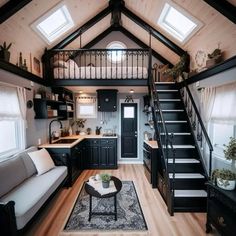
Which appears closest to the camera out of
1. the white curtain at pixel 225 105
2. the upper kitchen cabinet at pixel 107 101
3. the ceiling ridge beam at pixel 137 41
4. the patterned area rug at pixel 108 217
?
the patterned area rug at pixel 108 217

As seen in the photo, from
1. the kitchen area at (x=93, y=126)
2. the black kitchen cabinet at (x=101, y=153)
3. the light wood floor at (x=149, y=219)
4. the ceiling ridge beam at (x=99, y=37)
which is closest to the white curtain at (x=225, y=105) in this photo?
the light wood floor at (x=149, y=219)

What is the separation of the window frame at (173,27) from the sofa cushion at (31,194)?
3.98m

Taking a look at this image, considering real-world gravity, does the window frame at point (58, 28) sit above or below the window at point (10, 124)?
above

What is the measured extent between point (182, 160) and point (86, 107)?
365 cm

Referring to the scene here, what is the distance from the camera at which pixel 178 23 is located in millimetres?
3881

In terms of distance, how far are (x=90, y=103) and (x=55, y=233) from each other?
4.10 m

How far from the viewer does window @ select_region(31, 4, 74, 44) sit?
3410 millimetres

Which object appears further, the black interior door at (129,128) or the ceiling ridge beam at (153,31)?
the black interior door at (129,128)

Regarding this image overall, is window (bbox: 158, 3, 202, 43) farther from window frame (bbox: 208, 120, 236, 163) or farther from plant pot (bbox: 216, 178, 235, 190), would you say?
plant pot (bbox: 216, 178, 235, 190)

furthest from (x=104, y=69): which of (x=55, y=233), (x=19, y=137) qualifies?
(x=55, y=233)

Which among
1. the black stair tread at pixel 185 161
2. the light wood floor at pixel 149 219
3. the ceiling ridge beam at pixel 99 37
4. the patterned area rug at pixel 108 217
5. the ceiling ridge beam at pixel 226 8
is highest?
the ceiling ridge beam at pixel 99 37

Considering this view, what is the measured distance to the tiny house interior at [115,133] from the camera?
2377 millimetres

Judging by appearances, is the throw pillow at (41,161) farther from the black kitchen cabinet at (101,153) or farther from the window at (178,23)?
the window at (178,23)

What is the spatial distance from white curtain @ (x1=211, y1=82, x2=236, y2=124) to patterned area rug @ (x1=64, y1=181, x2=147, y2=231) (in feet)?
6.91
